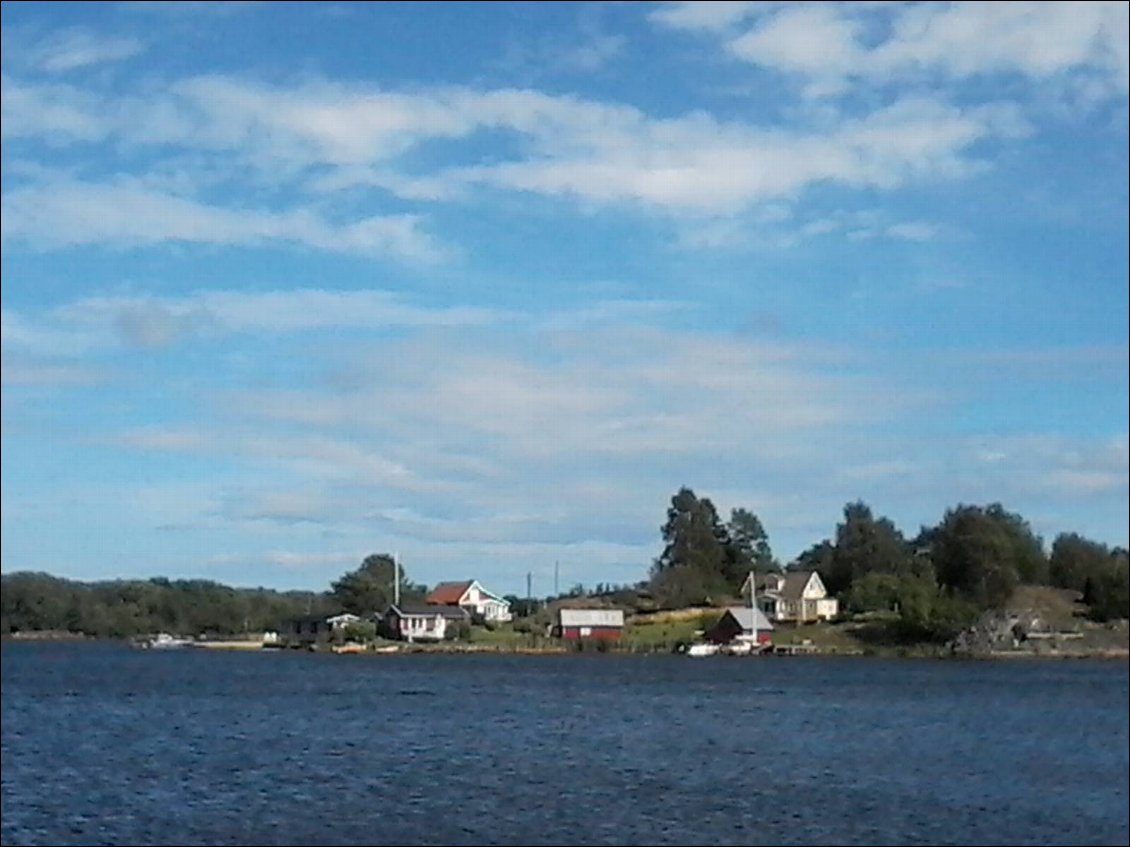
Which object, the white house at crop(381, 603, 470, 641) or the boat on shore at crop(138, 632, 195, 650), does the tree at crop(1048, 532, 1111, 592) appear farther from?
the boat on shore at crop(138, 632, 195, 650)

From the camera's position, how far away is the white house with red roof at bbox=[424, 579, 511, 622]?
143375 mm

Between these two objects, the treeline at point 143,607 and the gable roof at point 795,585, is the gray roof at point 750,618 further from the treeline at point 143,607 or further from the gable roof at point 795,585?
the treeline at point 143,607

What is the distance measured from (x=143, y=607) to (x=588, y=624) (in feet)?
238

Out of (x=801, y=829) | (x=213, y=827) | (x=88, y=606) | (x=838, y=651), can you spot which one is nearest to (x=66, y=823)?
(x=213, y=827)

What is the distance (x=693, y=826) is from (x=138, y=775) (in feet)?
48.4

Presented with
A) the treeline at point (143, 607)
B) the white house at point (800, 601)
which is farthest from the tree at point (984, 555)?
the treeline at point (143, 607)

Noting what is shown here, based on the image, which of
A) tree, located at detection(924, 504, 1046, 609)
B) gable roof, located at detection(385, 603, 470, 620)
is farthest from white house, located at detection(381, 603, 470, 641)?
tree, located at detection(924, 504, 1046, 609)

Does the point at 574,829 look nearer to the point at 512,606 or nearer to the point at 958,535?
the point at 958,535

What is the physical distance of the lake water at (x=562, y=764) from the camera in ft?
96.0

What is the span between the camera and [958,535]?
12219cm

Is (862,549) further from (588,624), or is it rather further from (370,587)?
(370,587)

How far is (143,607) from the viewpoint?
178 meters

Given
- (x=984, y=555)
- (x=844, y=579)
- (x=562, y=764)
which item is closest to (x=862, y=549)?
(x=844, y=579)

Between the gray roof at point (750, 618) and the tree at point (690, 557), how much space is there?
12588mm
